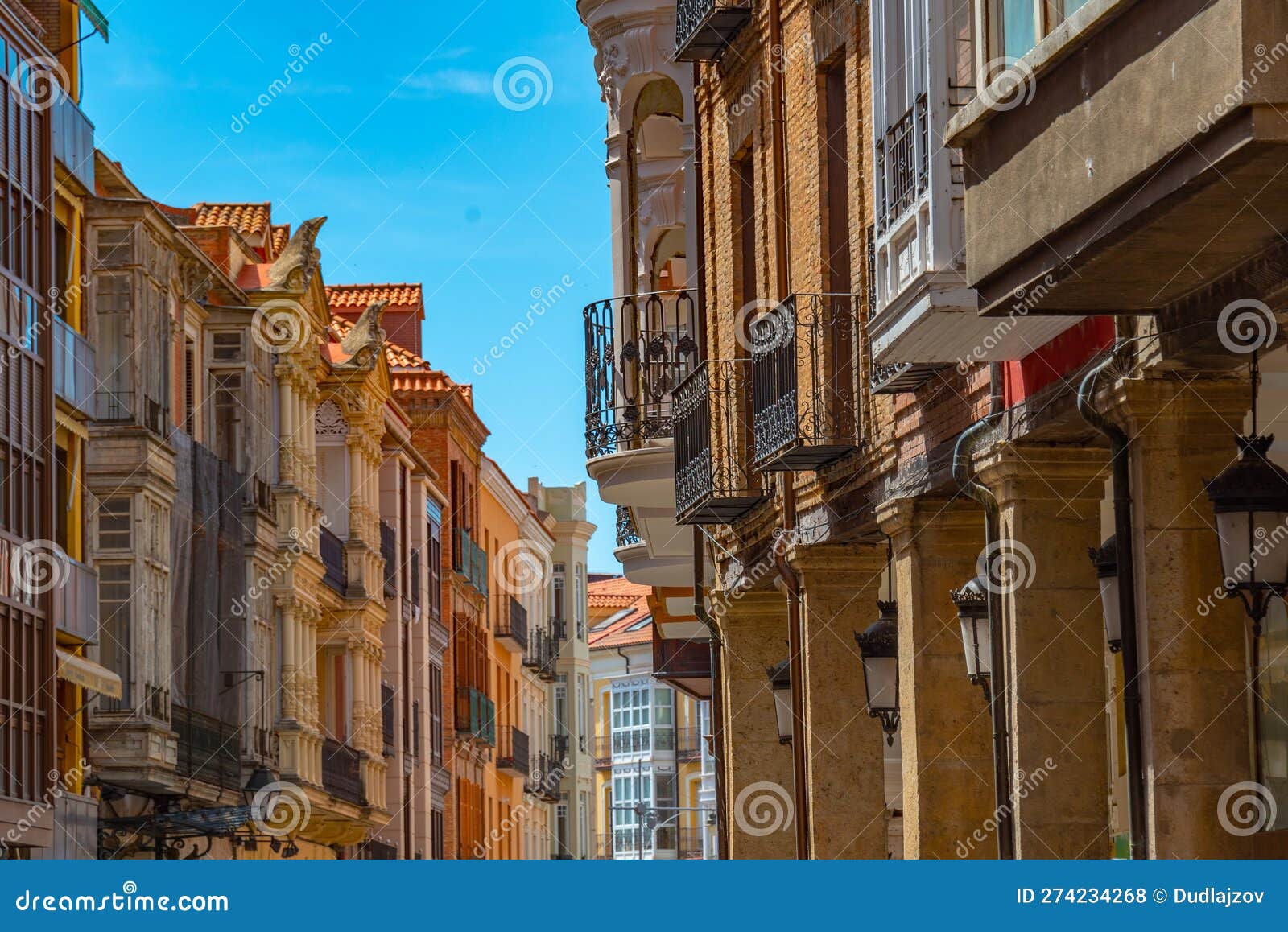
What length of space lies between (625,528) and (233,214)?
2062cm

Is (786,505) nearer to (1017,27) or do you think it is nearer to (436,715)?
(1017,27)

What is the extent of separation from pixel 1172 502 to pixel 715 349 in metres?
10.2

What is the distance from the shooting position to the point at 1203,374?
34.2 feet

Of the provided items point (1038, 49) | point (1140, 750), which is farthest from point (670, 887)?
point (1140, 750)

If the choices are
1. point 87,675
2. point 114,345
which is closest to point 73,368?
point 114,345

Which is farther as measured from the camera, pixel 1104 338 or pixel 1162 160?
pixel 1104 338

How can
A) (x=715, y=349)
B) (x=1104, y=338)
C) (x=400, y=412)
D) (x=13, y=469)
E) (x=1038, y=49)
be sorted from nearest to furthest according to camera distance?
(x=1038, y=49), (x=1104, y=338), (x=715, y=349), (x=13, y=469), (x=400, y=412)

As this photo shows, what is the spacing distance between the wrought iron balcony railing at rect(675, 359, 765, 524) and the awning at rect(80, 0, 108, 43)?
586 inches

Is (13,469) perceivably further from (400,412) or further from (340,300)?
(340,300)

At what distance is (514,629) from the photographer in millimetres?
63156

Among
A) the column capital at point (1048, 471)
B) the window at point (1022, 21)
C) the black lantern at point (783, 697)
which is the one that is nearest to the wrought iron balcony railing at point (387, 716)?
the black lantern at point (783, 697)

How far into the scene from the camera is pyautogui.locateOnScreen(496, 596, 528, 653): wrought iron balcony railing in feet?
204

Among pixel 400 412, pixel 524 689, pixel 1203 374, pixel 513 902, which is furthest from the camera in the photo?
pixel 524 689

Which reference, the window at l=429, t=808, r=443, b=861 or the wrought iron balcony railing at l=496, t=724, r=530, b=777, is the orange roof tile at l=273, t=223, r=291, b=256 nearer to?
the window at l=429, t=808, r=443, b=861
